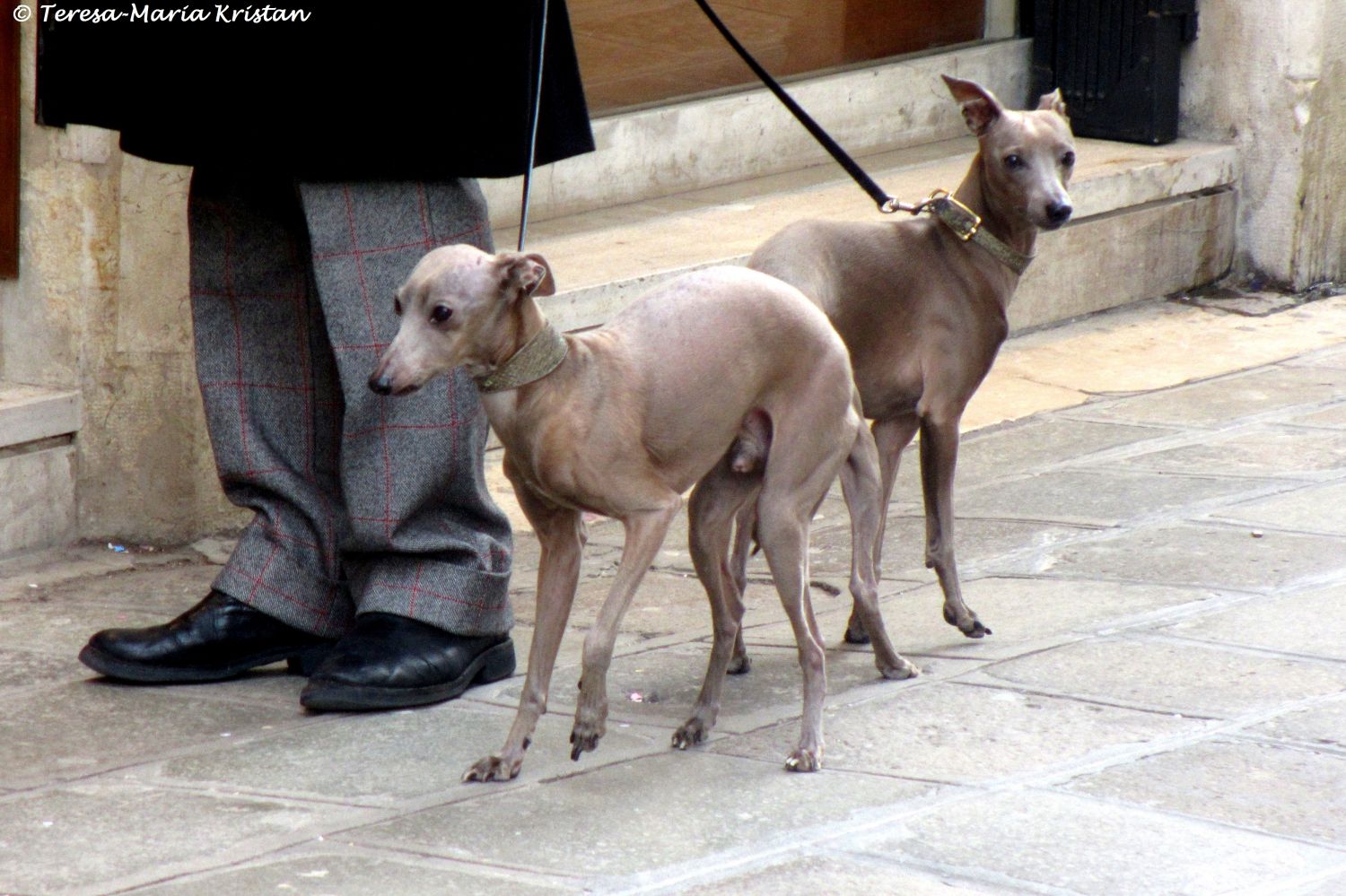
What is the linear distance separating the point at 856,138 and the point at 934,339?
377cm

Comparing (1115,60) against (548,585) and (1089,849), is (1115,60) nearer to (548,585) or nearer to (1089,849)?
(548,585)

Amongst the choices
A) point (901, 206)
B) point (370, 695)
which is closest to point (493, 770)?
point (370, 695)

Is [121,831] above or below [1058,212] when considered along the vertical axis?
below

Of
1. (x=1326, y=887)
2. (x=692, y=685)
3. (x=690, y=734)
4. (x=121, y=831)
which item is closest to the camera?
(x=1326, y=887)

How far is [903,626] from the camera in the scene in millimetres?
4211

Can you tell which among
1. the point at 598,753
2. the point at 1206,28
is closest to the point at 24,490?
A: the point at 598,753

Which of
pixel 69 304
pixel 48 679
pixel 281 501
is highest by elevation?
pixel 69 304

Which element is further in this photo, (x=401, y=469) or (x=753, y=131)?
(x=753, y=131)

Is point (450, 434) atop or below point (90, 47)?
below

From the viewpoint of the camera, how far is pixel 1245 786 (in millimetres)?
3193

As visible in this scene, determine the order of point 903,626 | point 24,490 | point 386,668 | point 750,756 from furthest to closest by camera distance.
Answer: point 24,490 → point 903,626 → point 386,668 → point 750,756

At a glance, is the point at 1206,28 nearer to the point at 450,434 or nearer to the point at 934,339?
the point at 934,339

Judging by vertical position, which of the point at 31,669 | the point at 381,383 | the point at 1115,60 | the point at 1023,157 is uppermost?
the point at 1115,60

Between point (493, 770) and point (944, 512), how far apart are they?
127cm
